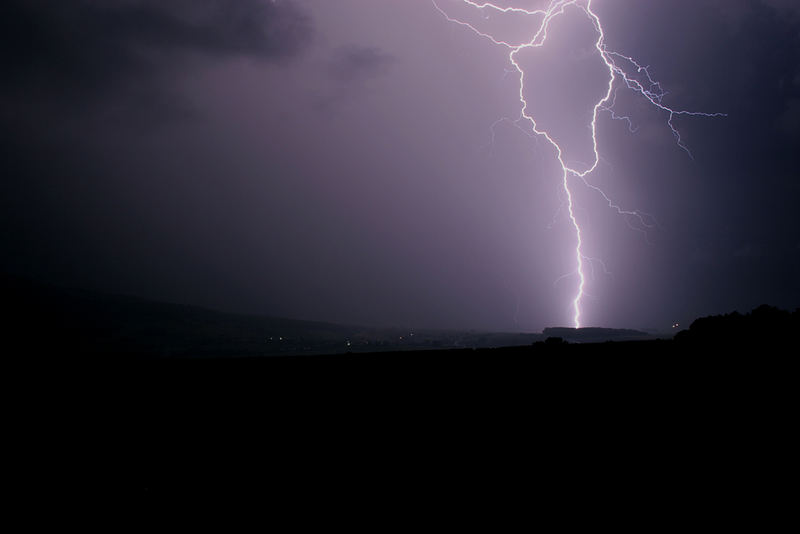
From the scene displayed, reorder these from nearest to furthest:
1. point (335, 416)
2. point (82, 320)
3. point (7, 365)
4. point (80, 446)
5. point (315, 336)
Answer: point (80, 446), point (335, 416), point (7, 365), point (82, 320), point (315, 336)

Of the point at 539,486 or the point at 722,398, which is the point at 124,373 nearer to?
the point at 539,486

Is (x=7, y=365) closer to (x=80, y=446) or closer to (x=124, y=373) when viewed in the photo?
(x=124, y=373)

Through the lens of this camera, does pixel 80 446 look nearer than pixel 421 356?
Yes

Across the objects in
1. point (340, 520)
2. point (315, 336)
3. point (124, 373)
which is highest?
point (124, 373)

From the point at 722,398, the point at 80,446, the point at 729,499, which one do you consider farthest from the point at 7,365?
the point at 722,398

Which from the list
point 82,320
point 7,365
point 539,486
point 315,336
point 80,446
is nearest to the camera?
point 539,486

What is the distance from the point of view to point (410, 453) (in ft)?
6.44

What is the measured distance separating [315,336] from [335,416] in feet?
254

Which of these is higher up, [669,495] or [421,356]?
[421,356]

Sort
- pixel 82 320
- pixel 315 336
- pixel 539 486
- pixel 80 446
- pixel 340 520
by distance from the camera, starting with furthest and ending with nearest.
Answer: pixel 315 336
pixel 82 320
pixel 80 446
pixel 539 486
pixel 340 520

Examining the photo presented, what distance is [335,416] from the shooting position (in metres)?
2.31

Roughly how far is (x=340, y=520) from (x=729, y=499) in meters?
1.78

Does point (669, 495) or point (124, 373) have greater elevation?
point (124, 373)

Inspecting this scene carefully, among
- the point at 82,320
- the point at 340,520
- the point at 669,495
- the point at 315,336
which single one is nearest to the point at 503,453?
A: the point at 669,495
